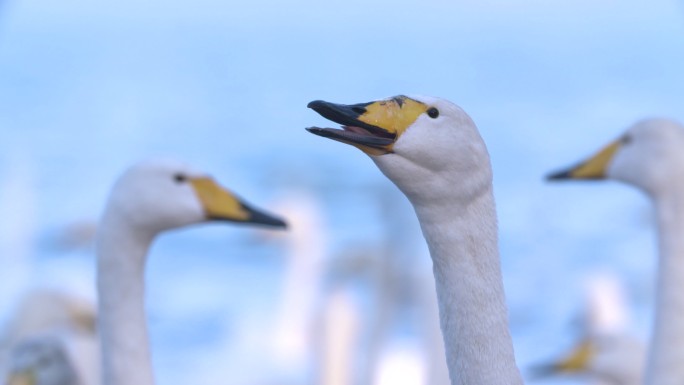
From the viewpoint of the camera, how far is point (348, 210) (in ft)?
59.8

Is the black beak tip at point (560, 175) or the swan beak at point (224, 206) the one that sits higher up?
the black beak tip at point (560, 175)

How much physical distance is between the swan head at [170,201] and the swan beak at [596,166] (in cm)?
141

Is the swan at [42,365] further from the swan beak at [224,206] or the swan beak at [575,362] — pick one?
the swan beak at [575,362]

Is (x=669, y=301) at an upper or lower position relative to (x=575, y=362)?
upper

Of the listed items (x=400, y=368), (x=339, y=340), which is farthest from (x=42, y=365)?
(x=400, y=368)

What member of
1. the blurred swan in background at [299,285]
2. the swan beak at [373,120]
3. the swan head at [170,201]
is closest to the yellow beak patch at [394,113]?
the swan beak at [373,120]

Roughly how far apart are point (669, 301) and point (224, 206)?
5.17ft

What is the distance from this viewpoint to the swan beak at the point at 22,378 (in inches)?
236

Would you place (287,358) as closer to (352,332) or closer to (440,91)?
(352,332)

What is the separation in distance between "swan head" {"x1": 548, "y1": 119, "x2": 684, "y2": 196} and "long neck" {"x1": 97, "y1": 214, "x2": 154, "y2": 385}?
1.95 metres

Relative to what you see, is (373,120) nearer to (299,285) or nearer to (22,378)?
(22,378)

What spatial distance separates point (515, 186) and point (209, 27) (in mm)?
17676

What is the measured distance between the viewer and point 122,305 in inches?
200

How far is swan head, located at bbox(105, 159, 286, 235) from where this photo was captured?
5.27 m
